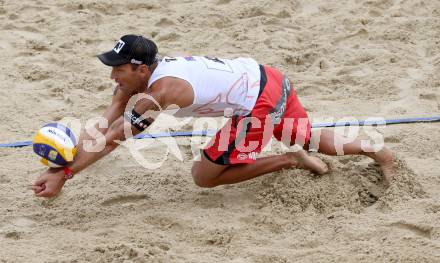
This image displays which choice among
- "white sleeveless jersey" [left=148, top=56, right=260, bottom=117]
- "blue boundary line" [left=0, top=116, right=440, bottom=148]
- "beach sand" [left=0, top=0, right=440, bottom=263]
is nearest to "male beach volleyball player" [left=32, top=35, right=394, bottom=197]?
"white sleeveless jersey" [left=148, top=56, right=260, bottom=117]

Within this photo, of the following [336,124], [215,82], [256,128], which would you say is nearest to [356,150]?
[256,128]

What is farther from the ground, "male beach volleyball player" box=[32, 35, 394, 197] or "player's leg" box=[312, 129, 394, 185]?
"male beach volleyball player" box=[32, 35, 394, 197]

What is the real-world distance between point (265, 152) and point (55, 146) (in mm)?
1540

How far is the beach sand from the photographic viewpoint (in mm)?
3535

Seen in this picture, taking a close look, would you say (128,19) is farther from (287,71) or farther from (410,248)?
(410,248)

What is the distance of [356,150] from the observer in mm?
4184

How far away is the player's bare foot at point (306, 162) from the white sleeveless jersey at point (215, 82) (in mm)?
422

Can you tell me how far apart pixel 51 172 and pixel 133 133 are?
18.5 inches

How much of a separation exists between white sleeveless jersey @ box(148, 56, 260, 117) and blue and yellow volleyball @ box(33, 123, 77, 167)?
1.72 feet

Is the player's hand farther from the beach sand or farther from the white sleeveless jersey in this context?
the white sleeveless jersey

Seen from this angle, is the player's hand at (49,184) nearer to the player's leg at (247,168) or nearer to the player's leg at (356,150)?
the player's leg at (247,168)

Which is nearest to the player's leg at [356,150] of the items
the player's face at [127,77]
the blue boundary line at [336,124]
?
the blue boundary line at [336,124]

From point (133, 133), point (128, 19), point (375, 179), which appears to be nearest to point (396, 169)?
point (375, 179)

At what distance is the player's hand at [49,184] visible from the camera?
11.7 feet
